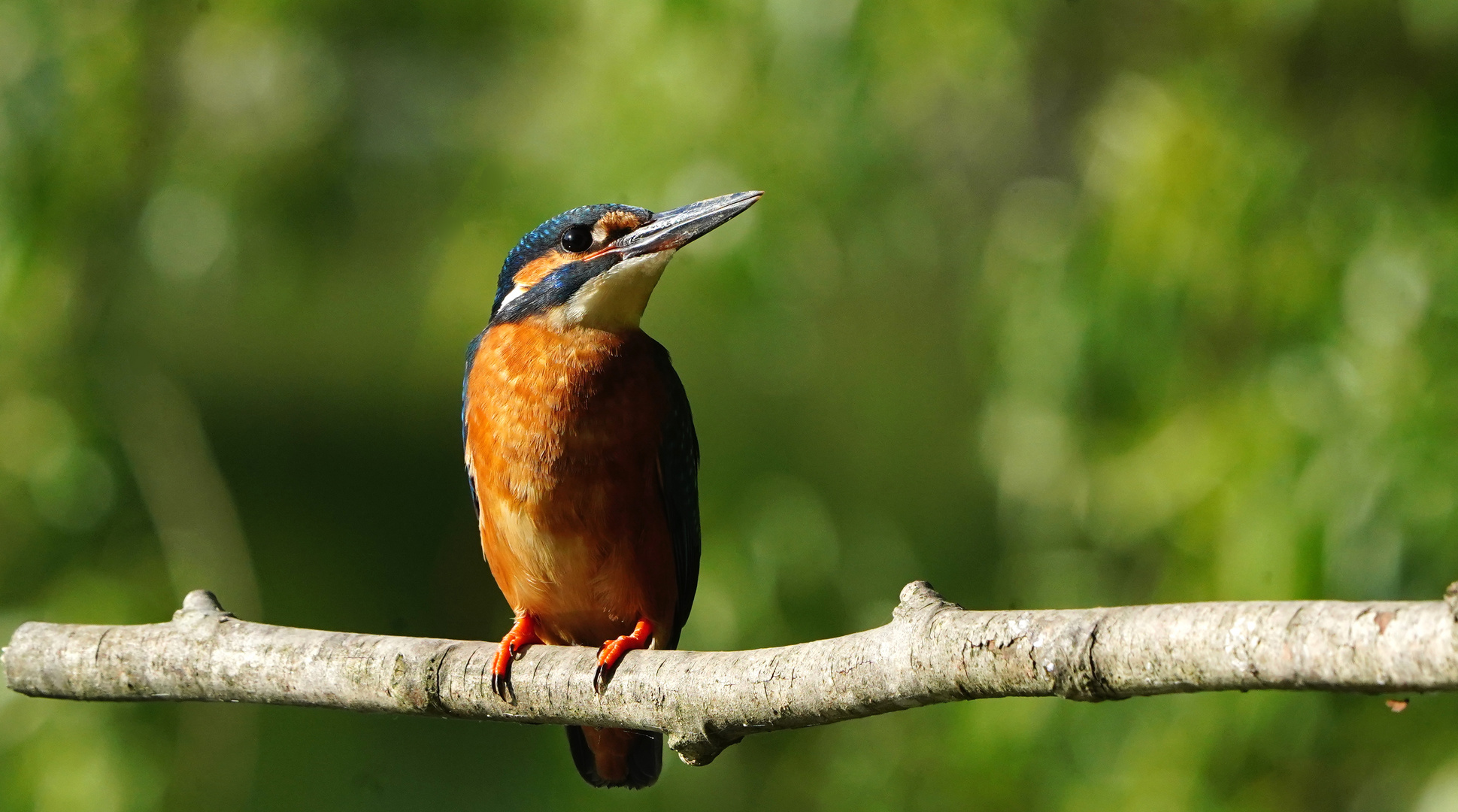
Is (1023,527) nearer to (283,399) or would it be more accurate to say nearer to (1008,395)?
(1008,395)

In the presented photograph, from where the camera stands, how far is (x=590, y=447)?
2287mm

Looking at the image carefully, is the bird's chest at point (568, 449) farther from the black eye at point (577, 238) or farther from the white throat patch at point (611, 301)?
the black eye at point (577, 238)

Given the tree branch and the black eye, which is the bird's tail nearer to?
the tree branch

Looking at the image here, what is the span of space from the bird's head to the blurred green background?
0.39 meters

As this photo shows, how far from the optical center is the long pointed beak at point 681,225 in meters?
2.12

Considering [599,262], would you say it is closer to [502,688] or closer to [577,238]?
[577,238]

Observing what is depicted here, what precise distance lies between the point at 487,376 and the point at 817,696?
122 cm

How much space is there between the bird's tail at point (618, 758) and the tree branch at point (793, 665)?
2.26 feet

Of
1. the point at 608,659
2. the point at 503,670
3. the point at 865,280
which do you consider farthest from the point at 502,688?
the point at 865,280

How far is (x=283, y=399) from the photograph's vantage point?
21.2 feet

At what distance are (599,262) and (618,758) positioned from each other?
0.91 meters

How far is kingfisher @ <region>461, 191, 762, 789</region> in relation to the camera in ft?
7.46

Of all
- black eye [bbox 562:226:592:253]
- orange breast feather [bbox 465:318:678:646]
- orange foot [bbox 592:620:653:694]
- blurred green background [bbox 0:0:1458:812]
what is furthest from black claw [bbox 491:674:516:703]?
blurred green background [bbox 0:0:1458:812]

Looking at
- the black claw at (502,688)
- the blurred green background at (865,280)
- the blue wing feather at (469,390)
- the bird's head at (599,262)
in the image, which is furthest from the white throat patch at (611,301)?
the black claw at (502,688)
